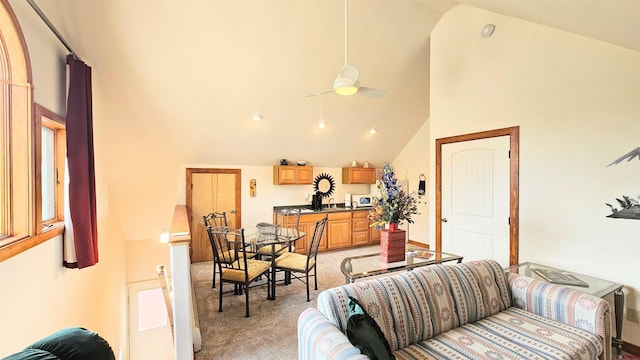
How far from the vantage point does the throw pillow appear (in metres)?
1.35

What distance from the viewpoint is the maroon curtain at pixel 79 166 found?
7.64 ft

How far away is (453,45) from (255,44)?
8.51 ft

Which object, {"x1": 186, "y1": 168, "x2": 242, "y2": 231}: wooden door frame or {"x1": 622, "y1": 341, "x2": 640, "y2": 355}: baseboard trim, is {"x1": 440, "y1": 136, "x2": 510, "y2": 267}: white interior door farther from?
{"x1": 186, "y1": 168, "x2": 242, "y2": 231}: wooden door frame

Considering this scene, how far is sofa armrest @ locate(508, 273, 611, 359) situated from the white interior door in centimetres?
114

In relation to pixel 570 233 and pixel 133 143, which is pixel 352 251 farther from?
pixel 133 143

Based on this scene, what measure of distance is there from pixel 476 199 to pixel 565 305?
167 centimetres

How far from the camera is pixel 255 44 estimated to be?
3.55 m

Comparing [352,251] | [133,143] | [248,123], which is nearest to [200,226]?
[133,143]

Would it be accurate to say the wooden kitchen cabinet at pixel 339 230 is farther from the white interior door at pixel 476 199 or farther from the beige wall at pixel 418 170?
the white interior door at pixel 476 199

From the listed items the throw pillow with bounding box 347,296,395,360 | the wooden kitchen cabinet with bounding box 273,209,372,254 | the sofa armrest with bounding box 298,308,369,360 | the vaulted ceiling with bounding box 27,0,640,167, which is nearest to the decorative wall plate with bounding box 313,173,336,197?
the wooden kitchen cabinet with bounding box 273,209,372,254

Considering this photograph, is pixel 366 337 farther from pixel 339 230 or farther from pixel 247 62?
pixel 339 230

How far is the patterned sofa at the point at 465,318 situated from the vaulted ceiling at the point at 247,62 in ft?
6.28

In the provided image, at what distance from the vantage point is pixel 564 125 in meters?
2.79

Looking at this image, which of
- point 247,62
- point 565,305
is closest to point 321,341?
point 565,305
